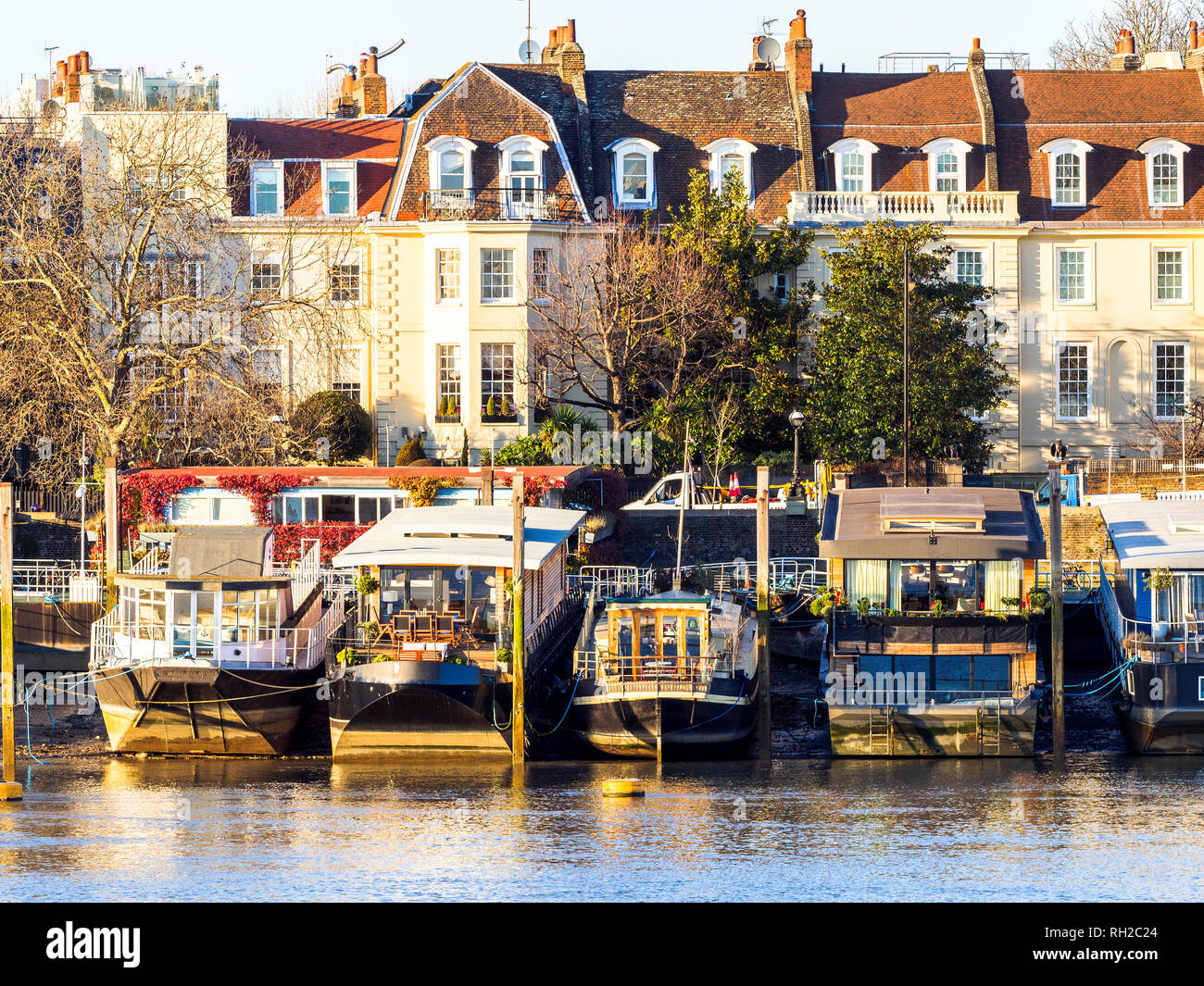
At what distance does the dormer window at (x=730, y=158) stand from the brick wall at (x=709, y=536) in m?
13.1

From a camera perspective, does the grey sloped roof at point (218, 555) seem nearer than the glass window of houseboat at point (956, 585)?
Yes

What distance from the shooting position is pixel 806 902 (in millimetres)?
26594

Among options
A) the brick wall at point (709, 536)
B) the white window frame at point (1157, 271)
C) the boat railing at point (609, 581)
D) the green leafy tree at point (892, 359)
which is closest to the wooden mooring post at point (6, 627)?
the boat railing at point (609, 581)

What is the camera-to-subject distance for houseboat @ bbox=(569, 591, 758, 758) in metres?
33.7

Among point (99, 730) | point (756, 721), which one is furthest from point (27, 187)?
point (756, 721)

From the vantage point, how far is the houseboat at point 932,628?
34219mm

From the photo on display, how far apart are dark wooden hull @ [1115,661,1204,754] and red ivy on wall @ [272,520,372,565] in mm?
18993

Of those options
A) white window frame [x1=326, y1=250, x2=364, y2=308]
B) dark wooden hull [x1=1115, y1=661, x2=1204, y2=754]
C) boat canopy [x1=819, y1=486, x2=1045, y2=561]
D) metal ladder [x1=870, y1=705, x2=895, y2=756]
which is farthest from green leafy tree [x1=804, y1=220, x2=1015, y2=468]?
metal ladder [x1=870, y1=705, x2=895, y2=756]

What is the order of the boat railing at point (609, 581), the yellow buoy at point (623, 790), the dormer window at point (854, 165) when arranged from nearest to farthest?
the yellow buoy at point (623, 790) → the boat railing at point (609, 581) → the dormer window at point (854, 165)

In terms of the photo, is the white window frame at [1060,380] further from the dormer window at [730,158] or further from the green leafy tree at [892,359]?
the dormer window at [730,158]

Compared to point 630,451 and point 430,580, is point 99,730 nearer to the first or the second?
point 430,580

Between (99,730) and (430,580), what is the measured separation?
7055 millimetres

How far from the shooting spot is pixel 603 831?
29.6 m

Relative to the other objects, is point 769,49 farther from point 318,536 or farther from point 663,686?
point 663,686
